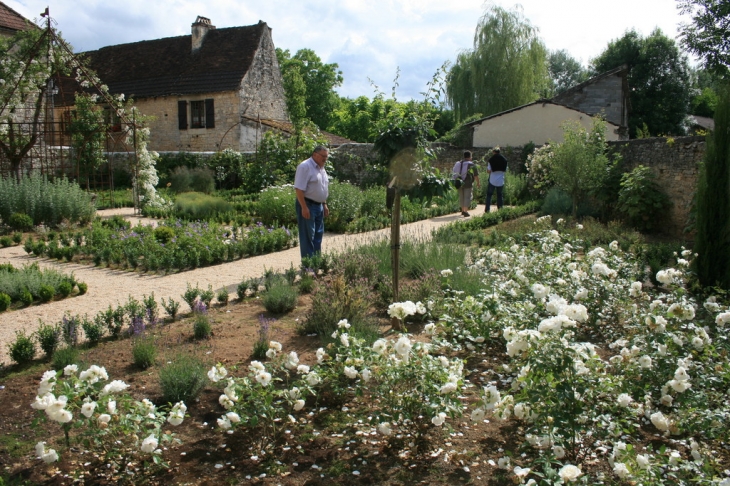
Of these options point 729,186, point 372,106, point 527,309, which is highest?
point 372,106

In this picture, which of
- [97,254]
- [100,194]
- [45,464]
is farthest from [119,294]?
[100,194]

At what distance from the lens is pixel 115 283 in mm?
7441

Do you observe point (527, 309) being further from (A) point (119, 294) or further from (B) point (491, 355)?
(A) point (119, 294)

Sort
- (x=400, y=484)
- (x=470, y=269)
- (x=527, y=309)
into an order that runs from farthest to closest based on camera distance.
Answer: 1. (x=470, y=269)
2. (x=527, y=309)
3. (x=400, y=484)

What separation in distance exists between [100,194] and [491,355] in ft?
51.8

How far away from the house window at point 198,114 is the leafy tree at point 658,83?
83.0 ft

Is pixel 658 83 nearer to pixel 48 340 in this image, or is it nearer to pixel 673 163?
pixel 673 163

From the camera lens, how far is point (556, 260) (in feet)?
18.0

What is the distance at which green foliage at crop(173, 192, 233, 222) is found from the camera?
13.4 m

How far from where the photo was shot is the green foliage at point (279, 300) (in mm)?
5789

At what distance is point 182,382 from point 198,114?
80.7 ft

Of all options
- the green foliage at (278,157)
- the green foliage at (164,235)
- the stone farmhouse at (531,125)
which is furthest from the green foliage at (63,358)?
the stone farmhouse at (531,125)

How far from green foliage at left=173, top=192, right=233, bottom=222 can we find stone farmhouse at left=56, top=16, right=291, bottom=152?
10.9m

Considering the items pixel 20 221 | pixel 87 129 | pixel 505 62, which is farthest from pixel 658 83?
pixel 20 221
